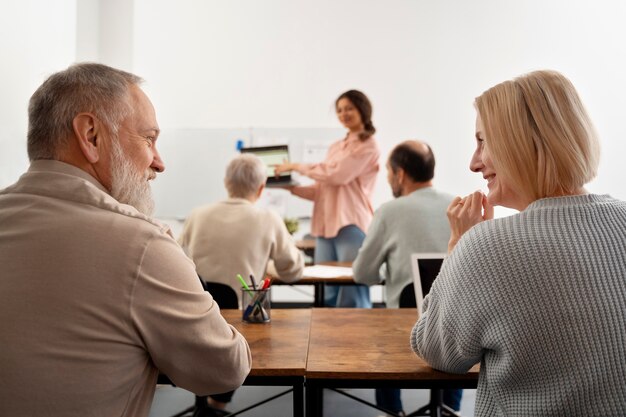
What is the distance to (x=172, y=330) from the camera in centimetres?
103

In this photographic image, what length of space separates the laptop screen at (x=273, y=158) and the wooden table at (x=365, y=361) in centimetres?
228

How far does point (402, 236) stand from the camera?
8.58ft

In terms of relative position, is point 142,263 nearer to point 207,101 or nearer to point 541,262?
point 541,262

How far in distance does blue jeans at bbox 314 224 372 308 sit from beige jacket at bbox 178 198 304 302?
3.25 ft

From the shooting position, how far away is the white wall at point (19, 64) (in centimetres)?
293

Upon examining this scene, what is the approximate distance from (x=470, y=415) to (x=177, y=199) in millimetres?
3533

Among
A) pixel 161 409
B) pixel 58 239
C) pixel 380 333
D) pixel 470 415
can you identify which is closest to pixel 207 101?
pixel 161 409

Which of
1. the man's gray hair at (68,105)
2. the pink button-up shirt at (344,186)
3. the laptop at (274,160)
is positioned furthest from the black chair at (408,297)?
the laptop at (274,160)

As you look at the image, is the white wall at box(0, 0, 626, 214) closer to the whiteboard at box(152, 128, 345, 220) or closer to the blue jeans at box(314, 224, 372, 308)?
the whiteboard at box(152, 128, 345, 220)

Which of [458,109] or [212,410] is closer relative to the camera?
[212,410]

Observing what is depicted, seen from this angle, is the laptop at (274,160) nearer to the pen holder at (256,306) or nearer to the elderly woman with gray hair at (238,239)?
the elderly woman with gray hair at (238,239)

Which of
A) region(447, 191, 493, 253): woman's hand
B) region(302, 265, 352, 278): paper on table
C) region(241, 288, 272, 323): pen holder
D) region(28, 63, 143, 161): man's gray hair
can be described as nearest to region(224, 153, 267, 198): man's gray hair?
region(302, 265, 352, 278): paper on table

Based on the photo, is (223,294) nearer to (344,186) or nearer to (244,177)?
(244,177)

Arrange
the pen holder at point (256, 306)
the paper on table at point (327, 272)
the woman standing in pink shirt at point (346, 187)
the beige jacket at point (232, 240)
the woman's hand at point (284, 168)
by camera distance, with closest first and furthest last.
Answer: the pen holder at point (256, 306), the beige jacket at point (232, 240), the paper on table at point (327, 272), the woman standing in pink shirt at point (346, 187), the woman's hand at point (284, 168)
